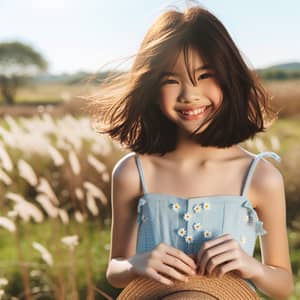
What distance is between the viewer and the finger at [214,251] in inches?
62.0

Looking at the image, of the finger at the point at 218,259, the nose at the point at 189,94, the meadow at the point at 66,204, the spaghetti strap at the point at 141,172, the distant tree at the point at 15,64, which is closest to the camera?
the finger at the point at 218,259

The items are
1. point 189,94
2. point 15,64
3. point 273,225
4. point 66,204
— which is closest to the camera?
point 189,94

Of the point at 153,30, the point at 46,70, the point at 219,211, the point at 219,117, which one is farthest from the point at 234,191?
the point at 46,70

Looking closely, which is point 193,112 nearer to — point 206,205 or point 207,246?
point 206,205

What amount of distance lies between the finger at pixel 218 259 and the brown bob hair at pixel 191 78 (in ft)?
1.21

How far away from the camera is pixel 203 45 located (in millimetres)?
1762

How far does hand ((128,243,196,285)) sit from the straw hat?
41 millimetres

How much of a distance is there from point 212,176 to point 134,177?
22 cm

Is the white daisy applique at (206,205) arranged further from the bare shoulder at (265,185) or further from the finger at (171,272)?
the finger at (171,272)

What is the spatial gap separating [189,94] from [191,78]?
0.14 ft

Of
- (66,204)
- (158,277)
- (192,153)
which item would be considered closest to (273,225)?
(192,153)

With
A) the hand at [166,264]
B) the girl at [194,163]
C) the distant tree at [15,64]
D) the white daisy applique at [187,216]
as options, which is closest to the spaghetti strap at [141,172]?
the girl at [194,163]

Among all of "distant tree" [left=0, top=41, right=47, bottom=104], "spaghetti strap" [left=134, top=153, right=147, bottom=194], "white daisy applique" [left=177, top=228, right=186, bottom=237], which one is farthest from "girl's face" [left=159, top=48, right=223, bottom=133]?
"distant tree" [left=0, top=41, right=47, bottom=104]

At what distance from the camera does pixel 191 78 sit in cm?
173
